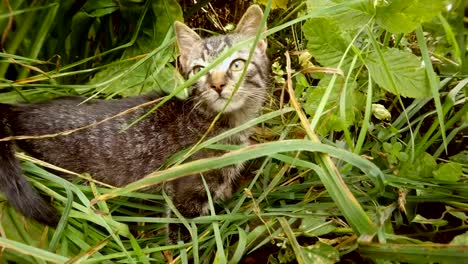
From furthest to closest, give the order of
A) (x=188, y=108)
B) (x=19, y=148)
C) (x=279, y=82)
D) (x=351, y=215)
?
(x=279, y=82), (x=188, y=108), (x=19, y=148), (x=351, y=215)

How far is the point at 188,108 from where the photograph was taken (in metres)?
1.94

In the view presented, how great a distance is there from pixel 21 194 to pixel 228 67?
0.79 metres

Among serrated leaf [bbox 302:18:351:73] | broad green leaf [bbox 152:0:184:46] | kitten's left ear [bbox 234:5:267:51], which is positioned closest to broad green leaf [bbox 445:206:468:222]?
serrated leaf [bbox 302:18:351:73]

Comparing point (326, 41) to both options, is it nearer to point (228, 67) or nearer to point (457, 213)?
point (228, 67)

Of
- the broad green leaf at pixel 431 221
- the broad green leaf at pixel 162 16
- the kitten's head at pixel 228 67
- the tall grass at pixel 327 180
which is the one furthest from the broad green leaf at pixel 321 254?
the broad green leaf at pixel 162 16

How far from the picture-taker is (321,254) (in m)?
1.28

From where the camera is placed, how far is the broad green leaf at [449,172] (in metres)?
1.42

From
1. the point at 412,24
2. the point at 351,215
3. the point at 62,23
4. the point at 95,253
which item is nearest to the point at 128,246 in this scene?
the point at 95,253

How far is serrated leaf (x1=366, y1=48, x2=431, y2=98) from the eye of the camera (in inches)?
51.7

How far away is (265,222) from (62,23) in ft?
4.37

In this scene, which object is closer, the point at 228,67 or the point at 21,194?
the point at 21,194

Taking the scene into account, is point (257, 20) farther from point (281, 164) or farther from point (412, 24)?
point (412, 24)

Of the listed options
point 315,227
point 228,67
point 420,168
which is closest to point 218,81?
point 228,67

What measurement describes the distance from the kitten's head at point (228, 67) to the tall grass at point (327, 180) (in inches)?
6.5
